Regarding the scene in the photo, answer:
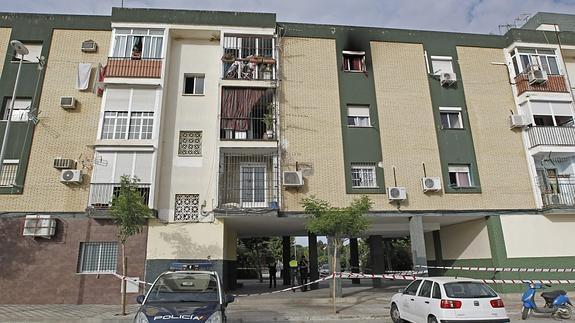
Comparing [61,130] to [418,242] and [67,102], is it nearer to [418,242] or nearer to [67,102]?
[67,102]

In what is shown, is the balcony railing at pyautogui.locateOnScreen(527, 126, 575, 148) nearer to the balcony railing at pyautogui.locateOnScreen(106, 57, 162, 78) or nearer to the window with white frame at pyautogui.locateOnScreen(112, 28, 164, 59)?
the balcony railing at pyautogui.locateOnScreen(106, 57, 162, 78)

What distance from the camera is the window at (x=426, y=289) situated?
30.7ft

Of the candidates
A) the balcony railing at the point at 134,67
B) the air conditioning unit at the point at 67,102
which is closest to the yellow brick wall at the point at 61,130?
the air conditioning unit at the point at 67,102

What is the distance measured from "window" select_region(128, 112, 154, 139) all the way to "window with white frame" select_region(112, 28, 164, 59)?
2824 millimetres

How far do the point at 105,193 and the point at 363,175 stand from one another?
440 inches

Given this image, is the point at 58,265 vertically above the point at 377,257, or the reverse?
the point at 377,257

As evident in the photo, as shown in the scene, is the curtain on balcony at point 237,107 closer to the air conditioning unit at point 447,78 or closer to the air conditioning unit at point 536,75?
the air conditioning unit at point 447,78

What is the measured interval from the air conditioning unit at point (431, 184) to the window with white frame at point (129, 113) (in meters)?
12.3

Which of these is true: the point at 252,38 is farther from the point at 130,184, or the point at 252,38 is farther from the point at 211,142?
the point at 130,184

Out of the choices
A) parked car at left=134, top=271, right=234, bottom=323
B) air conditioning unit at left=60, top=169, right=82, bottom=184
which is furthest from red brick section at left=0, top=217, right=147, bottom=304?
parked car at left=134, top=271, right=234, bottom=323

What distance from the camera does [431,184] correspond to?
17.2m

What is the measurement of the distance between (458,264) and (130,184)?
54.0 ft

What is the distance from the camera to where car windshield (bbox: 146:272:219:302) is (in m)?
7.45

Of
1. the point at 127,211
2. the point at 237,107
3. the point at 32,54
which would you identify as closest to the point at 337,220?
the point at 127,211
